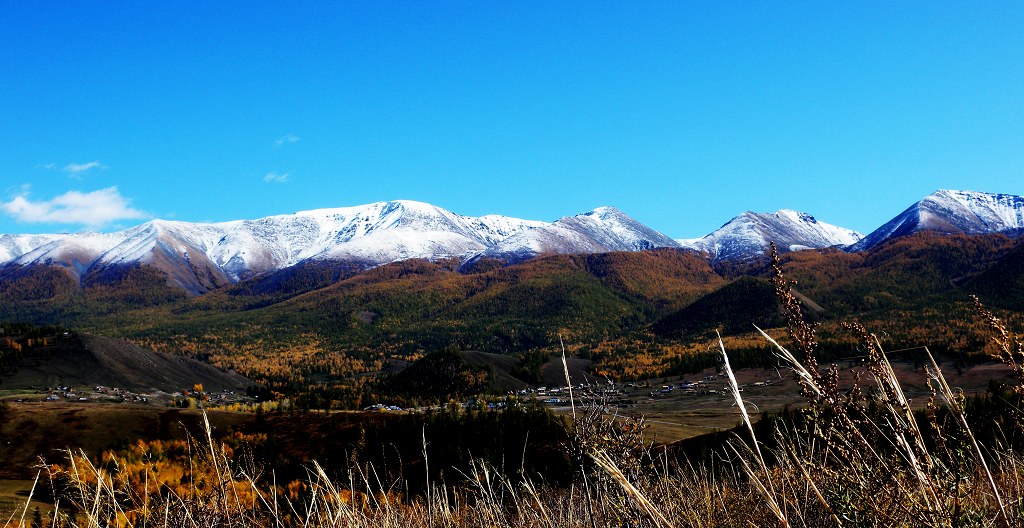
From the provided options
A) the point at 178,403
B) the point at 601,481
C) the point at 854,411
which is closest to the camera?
the point at 854,411

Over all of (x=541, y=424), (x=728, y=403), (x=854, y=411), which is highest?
(x=854, y=411)

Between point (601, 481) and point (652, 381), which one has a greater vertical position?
point (601, 481)

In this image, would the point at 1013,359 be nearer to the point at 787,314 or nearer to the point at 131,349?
the point at 787,314

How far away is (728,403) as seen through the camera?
98.4 metres

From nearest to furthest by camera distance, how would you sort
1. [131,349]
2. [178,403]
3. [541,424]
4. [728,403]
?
[541,424]
[178,403]
[728,403]
[131,349]

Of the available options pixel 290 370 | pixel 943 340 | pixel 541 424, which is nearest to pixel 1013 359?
pixel 541 424

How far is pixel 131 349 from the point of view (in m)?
122

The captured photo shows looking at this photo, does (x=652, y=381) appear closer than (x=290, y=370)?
Yes

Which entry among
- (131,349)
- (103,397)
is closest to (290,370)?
(131,349)

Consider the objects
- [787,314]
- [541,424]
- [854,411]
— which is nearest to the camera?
[787,314]

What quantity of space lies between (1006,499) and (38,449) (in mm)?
62199

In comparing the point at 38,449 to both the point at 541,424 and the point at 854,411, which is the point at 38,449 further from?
the point at 854,411

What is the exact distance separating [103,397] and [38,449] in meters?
43.0

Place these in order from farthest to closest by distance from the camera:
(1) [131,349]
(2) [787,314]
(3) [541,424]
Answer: (1) [131,349], (3) [541,424], (2) [787,314]
